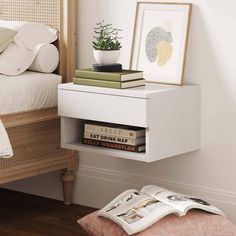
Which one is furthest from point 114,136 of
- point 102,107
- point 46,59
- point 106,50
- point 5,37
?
point 5,37

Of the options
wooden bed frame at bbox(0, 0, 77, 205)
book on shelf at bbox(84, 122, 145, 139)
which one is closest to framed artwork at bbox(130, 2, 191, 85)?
book on shelf at bbox(84, 122, 145, 139)

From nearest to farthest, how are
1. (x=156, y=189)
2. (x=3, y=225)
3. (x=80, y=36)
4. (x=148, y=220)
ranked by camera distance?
(x=148, y=220), (x=156, y=189), (x=3, y=225), (x=80, y=36)

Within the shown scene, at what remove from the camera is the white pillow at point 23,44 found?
3186mm

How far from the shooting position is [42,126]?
10.8 ft

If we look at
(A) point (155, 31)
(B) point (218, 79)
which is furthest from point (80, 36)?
(B) point (218, 79)

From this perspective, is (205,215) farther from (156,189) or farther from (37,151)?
(37,151)

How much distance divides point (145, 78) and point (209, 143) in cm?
41

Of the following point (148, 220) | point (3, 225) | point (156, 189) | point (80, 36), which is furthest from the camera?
point (80, 36)

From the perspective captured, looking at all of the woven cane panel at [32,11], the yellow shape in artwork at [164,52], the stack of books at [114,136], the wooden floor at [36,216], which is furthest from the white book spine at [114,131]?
the woven cane panel at [32,11]

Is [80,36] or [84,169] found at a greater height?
[80,36]

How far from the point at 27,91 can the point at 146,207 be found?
785 mm

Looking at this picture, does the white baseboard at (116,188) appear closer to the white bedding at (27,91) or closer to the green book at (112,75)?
the white bedding at (27,91)

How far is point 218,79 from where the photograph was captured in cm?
302

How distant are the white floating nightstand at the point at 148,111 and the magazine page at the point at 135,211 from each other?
0.16 meters
